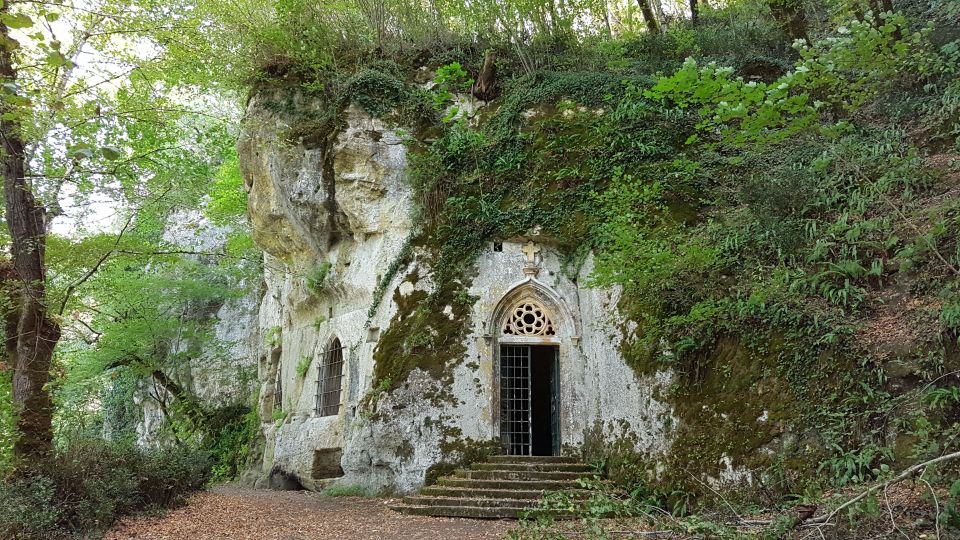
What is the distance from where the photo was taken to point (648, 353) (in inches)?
386

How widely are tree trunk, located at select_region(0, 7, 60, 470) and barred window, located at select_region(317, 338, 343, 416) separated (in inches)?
255

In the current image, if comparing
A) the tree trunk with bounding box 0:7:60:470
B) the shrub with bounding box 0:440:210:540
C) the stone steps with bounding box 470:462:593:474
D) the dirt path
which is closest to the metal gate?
the stone steps with bounding box 470:462:593:474

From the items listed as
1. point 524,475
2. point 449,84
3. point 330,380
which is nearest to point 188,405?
point 330,380

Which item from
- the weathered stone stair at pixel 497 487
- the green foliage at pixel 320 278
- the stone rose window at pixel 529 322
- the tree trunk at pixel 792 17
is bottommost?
the weathered stone stair at pixel 497 487

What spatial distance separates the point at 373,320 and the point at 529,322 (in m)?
3.18

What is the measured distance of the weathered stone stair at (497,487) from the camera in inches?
379

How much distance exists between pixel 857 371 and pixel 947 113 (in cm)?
561

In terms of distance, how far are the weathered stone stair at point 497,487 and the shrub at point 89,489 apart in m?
3.50

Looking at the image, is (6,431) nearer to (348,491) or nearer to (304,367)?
(348,491)

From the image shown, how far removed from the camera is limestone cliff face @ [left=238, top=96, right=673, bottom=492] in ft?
37.4

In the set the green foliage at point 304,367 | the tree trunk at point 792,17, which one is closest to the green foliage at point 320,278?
the green foliage at point 304,367

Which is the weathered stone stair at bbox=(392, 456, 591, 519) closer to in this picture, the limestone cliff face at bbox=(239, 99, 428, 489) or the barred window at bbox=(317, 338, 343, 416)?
the limestone cliff face at bbox=(239, 99, 428, 489)

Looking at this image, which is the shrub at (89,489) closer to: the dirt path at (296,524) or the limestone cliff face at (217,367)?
the dirt path at (296,524)

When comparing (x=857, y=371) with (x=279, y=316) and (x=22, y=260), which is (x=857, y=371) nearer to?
(x=22, y=260)
